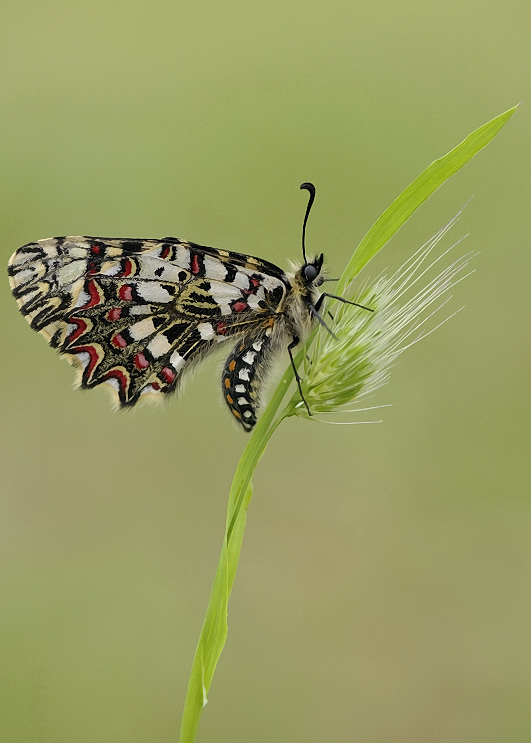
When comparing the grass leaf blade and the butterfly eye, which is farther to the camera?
the butterfly eye

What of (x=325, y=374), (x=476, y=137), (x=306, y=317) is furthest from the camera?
(x=306, y=317)

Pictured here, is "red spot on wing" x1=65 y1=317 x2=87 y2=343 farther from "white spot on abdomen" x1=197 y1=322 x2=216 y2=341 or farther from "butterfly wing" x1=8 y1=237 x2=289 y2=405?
"white spot on abdomen" x1=197 y1=322 x2=216 y2=341

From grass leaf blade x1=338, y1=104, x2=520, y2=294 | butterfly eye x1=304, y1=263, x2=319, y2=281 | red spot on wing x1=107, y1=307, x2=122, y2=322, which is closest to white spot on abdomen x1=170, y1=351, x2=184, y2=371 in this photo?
red spot on wing x1=107, y1=307, x2=122, y2=322

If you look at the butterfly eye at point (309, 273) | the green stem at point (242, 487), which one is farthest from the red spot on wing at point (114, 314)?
the green stem at point (242, 487)

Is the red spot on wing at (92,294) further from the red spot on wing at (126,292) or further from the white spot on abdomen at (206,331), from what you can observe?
the white spot on abdomen at (206,331)

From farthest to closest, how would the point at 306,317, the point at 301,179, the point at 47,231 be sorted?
the point at 301,179
the point at 47,231
the point at 306,317

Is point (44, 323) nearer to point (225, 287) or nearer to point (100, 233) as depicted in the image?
point (225, 287)

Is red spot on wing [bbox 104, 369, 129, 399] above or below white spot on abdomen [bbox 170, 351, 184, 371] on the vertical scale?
below

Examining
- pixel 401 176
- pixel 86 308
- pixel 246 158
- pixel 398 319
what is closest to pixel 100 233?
pixel 246 158
